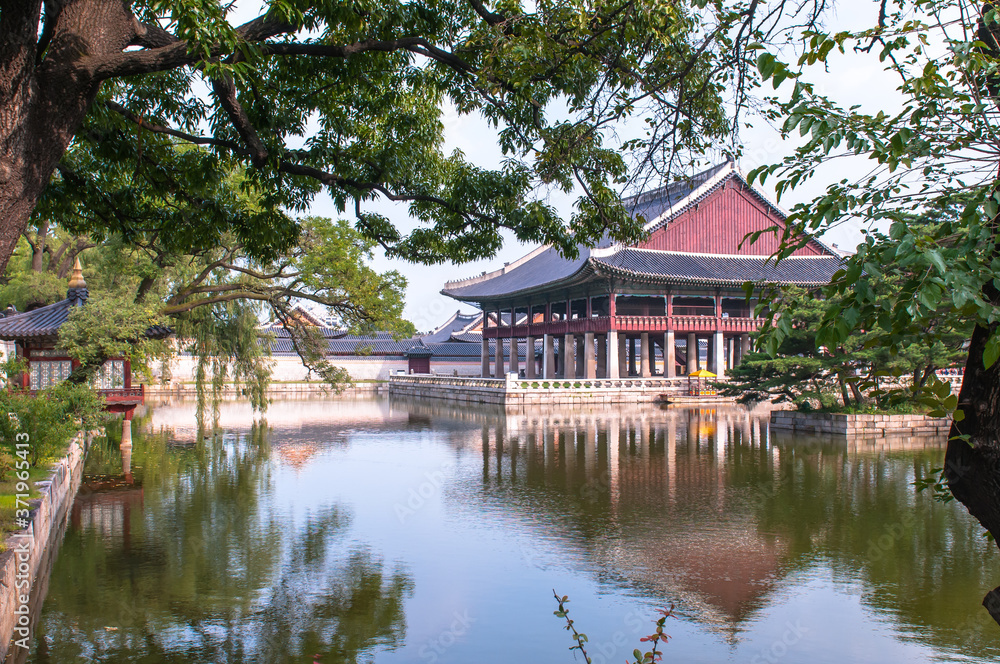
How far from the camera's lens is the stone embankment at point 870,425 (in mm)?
19609

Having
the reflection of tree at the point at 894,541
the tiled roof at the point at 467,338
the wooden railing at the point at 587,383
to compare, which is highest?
the tiled roof at the point at 467,338

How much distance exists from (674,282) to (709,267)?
8.91ft

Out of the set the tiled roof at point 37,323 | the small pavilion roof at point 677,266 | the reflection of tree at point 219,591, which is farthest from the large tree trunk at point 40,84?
the small pavilion roof at point 677,266

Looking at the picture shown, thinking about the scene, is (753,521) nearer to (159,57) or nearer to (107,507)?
(159,57)

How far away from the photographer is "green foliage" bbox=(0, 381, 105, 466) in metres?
10.2

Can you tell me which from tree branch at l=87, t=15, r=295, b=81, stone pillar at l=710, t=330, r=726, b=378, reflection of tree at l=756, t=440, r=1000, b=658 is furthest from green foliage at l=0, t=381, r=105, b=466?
stone pillar at l=710, t=330, r=726, b=378

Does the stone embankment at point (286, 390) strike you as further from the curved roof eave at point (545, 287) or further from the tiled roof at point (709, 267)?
the tiled roof at point (709, 267)

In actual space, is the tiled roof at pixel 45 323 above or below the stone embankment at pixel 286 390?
above

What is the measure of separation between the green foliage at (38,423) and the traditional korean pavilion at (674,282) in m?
23.0

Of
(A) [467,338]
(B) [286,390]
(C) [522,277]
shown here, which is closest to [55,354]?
(B) [286,390]

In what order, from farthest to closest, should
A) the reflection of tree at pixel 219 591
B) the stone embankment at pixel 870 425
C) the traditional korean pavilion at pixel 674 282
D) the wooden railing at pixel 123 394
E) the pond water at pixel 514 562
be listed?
1. the traditional korean pavilion at pixel 674 282
2. the stone embankment at pixel 870 425
3. the wooden railing at pixel 123 394
4. the pond water at pixel 514 562
5. the reflection of tree at pixel 219 591

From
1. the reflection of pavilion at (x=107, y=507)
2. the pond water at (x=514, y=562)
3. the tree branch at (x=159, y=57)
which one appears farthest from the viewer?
the reflection of pavilion at (x=107, y=507)

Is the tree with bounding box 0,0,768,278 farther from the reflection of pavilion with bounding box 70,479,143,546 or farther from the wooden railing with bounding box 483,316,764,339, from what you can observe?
the wooden railing with bounding box 483,316,764,339

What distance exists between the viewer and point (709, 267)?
3584 centimetres
